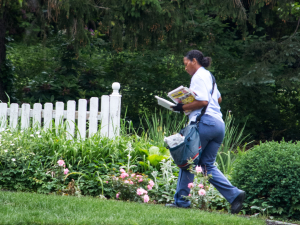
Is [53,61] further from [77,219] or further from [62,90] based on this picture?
[77,219]

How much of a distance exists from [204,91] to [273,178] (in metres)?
1.20

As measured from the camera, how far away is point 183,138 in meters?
3.45

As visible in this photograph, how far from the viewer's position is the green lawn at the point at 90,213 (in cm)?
286

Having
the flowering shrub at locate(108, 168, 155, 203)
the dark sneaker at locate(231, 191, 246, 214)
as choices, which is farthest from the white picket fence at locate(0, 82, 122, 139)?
the dark sneaker at locate(231, 191, 246, 214)

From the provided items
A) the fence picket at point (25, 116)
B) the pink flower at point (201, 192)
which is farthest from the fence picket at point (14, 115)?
the pink flower at point (201, 192)

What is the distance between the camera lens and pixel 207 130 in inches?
137

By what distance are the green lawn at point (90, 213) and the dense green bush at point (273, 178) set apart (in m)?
0.50

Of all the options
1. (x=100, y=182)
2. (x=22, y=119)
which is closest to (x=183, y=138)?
(x=100, y=182)

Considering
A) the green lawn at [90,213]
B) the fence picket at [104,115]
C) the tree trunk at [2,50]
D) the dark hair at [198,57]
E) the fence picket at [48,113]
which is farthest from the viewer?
the tree trunk at [2,50]

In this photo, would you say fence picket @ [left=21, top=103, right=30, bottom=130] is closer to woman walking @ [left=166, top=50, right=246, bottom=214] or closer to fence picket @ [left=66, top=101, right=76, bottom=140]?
fence picket @ [left=66, top=101, right=76, bottom=140]

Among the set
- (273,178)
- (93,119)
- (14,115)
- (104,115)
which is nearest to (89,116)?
(93,119)

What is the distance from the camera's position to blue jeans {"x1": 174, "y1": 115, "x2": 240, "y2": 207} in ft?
11.5

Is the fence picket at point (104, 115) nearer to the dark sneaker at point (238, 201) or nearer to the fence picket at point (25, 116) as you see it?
the fence picket at point (25, 116)

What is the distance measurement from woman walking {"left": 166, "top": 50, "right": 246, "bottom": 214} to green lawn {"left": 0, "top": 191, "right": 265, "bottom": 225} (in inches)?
8.5
